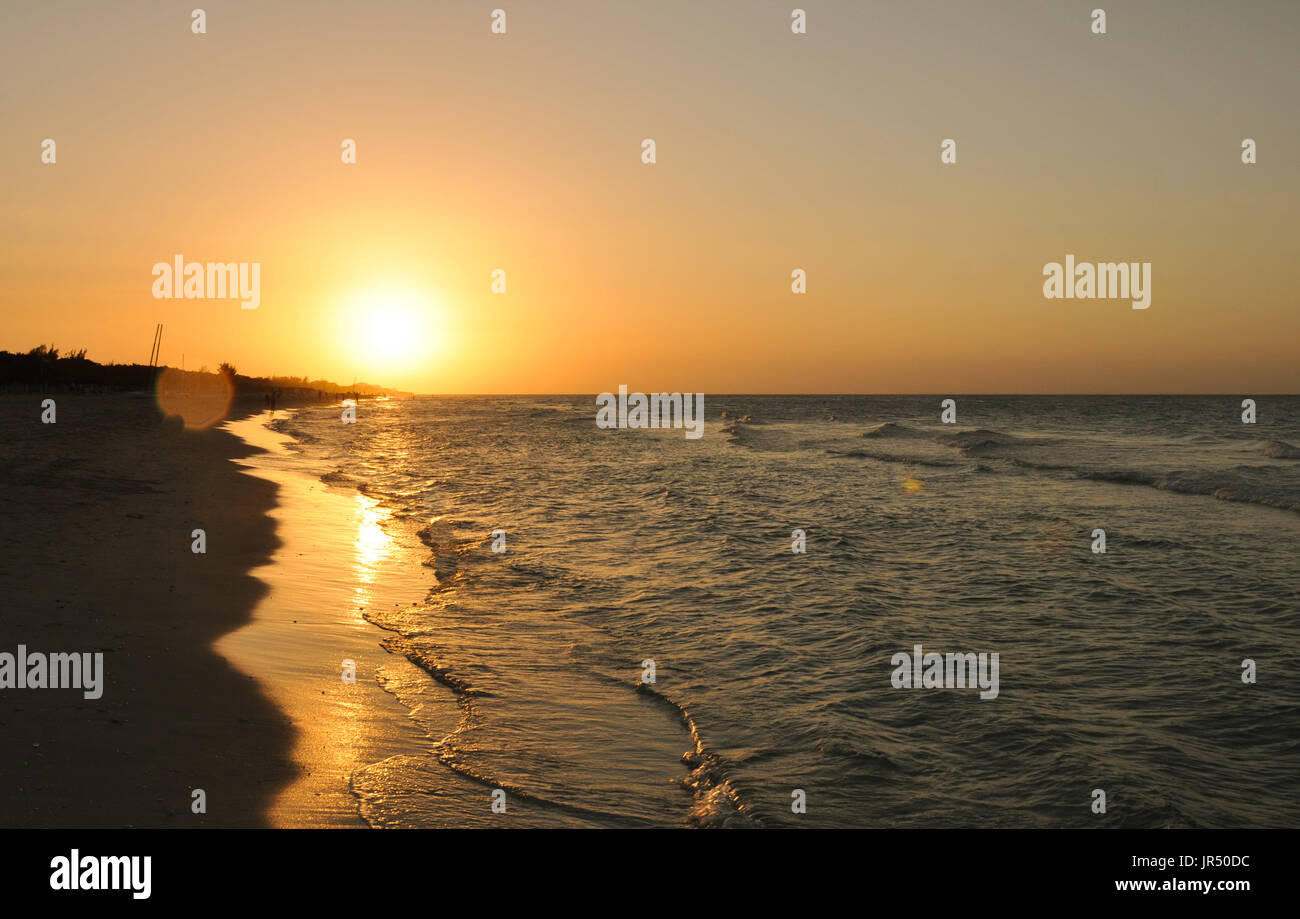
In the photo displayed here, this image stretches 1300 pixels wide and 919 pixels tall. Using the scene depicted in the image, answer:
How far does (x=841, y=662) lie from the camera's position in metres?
11.0

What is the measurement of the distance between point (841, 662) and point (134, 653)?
8.59 m

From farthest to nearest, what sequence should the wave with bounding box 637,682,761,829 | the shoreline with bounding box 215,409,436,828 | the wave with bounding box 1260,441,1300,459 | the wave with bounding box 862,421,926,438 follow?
the wave with bounding box 862,421,926,438, the wave with bounding box 1260,441,1300,459, the shoreline with bounding box 215,409,436,828, the wave with bounding box 637,682,761,829

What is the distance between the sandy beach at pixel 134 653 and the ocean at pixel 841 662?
1.29m

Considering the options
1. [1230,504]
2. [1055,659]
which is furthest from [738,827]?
[1230,504]

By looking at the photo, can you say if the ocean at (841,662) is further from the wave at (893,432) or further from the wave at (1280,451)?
the wave at (893,432)

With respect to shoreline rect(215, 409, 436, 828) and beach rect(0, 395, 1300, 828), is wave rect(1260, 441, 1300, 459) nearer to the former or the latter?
beach rect(0, 395, 1300, 828)

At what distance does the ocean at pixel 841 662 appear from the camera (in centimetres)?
718

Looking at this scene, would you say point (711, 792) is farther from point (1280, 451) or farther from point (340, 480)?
point (1280, 451)

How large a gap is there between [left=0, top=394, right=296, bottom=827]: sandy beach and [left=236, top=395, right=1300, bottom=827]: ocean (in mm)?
1294

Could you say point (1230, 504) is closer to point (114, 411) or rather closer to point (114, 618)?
point (114, 618)

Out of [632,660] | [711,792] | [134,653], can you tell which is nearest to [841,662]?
[632,660]

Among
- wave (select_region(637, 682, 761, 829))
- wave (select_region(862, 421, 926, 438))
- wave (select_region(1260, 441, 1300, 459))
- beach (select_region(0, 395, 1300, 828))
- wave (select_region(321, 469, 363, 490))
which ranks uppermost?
wave (select_region(862, 421, 926, 438))

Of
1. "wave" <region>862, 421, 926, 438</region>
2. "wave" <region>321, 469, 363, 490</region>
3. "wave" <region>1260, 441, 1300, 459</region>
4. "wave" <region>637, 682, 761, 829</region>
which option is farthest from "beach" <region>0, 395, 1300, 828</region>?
"wave" <region>862, 421, 926, 438</region>

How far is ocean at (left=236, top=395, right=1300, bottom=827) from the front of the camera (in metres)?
7.18
